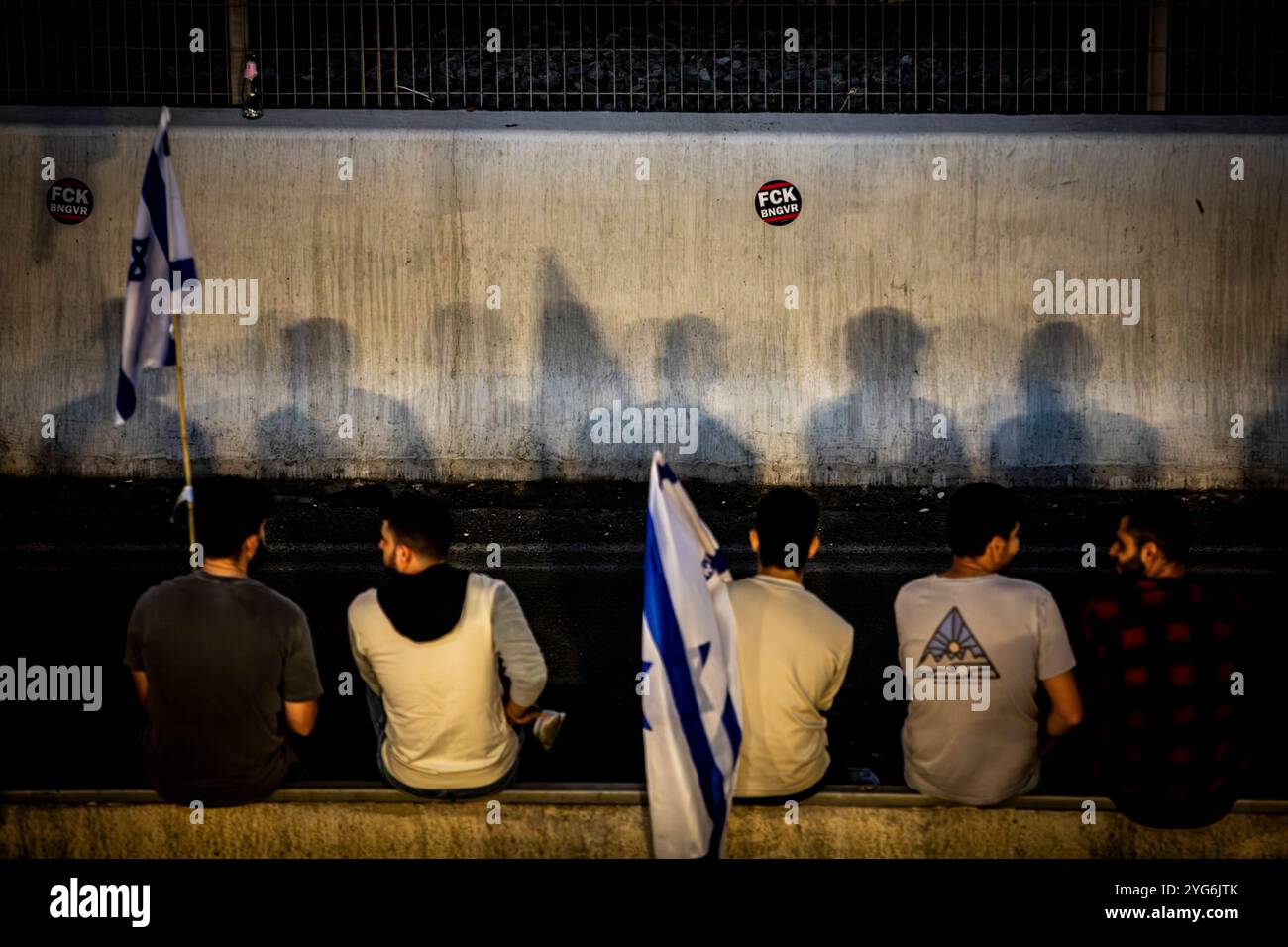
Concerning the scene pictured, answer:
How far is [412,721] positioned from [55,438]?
7.76 m

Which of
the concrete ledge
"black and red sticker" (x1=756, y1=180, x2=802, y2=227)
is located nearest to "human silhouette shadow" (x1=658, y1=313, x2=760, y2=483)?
"black and red sticker" (x1=756, y1=180, x2=802, y2=227)

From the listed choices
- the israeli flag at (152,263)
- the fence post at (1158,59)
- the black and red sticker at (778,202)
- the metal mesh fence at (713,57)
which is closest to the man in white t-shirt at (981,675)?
the israeli flag at (152,263)

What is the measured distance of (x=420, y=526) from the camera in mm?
4367

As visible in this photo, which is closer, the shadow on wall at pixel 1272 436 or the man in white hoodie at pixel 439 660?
the man in white hoodie at pixel 439 660

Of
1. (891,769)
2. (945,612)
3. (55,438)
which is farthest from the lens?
(55,438)

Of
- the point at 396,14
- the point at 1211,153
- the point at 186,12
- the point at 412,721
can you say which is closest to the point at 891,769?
the point at 412,721

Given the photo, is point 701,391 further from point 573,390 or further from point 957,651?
point 957,651

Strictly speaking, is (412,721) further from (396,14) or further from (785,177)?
(396,14)

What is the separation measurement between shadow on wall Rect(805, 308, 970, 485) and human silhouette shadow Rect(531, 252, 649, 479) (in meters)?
1.38

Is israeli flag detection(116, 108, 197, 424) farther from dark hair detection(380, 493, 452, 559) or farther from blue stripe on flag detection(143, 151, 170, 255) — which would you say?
dark hair detection(380, 493, 452, 559)

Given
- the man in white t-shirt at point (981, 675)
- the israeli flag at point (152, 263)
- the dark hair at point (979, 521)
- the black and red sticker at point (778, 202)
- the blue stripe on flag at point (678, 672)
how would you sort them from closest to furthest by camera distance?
the blue stripe on flag at point (678, 672)
the man in white t-shirt at point (981, 675)
the dark hair at point (979, 521)
the israeli flag at point (152, 263)
the black and red sticker at point (778, 202)

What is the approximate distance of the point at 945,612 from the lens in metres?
4.21

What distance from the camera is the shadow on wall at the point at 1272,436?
1066cm

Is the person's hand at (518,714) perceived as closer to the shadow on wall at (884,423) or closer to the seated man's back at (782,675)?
the seated man's back at (782,675)
